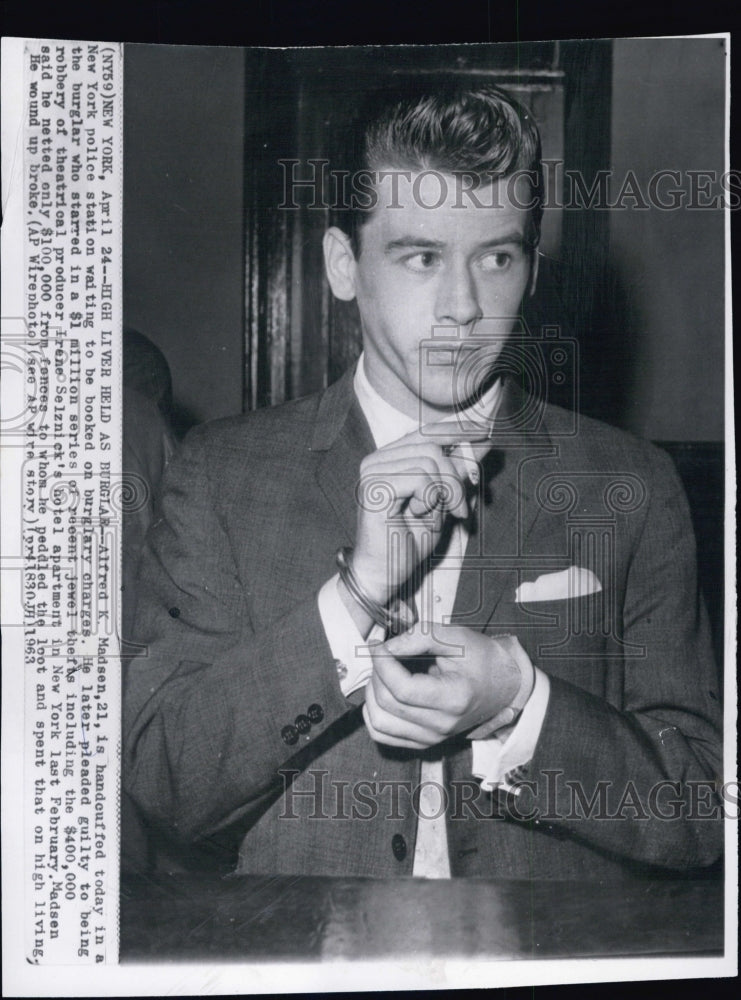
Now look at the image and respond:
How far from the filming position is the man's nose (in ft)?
4.23

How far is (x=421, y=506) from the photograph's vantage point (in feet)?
4.21

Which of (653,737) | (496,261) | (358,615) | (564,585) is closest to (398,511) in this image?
(358,615)

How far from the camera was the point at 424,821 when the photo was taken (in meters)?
1.32

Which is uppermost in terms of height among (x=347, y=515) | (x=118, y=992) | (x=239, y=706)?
(x=347, y=515)

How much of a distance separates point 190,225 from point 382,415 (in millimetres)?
354

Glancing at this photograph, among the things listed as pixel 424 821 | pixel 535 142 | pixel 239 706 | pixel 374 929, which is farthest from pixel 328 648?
pixel 535 142

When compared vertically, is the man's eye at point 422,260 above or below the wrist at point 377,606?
above

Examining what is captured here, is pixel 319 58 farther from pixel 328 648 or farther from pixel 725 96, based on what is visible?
pixel 328 648

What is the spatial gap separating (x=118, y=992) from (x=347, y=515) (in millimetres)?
705

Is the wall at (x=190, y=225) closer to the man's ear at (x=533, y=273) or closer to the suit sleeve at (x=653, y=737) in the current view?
the man's ear at (x=533, y=273)

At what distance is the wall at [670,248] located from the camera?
1.35 metres

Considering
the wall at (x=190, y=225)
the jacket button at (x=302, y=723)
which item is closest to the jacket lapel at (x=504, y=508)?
the jacket button at (x=302, y=723)

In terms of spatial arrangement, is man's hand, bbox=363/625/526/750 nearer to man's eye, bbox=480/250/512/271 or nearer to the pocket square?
the pocket square

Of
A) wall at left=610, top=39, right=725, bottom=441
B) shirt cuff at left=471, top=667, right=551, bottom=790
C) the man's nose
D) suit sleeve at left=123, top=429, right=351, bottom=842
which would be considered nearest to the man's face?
the man's nose
